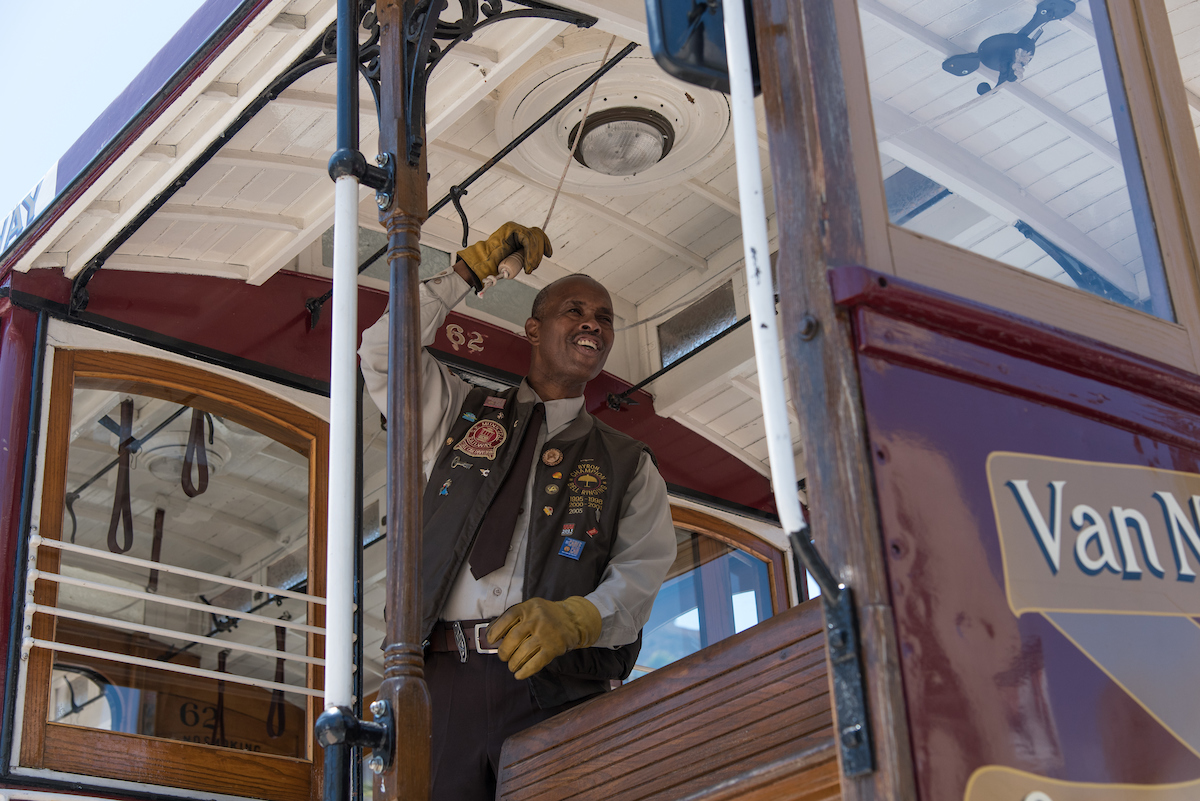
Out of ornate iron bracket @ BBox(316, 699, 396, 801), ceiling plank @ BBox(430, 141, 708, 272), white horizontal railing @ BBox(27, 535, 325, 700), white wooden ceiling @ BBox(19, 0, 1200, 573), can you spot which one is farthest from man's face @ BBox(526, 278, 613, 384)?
ornate iron bracket @ BBox(316, 699, 396, 801)

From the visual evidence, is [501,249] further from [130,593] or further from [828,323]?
[828,323]

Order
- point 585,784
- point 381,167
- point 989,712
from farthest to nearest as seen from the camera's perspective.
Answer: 1. point 381,167
2. point 585,784
3. point 989,712

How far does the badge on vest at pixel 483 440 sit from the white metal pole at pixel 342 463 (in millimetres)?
1020

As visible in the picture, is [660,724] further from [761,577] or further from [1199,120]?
[761,577]

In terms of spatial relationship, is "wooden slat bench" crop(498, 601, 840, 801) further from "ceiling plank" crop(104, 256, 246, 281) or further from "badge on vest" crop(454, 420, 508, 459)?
"ceiling plank" crop(104, 256, 246, 281)

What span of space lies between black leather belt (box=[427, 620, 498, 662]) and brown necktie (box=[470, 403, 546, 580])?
0.12 metres

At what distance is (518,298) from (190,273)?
125 cm

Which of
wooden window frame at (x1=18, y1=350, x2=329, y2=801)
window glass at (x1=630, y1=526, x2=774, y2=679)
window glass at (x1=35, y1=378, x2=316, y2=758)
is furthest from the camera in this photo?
window glass at (x1=630, y1=526, x2=774, y2=679)

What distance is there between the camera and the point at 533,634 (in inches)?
104

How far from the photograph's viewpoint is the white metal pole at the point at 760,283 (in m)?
1.30

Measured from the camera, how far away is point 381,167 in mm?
2543

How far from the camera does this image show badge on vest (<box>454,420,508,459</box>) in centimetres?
328

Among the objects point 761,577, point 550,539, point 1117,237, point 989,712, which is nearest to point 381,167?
point 550,539

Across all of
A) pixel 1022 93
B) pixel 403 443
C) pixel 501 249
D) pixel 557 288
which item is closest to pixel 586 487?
pixel 501 249
